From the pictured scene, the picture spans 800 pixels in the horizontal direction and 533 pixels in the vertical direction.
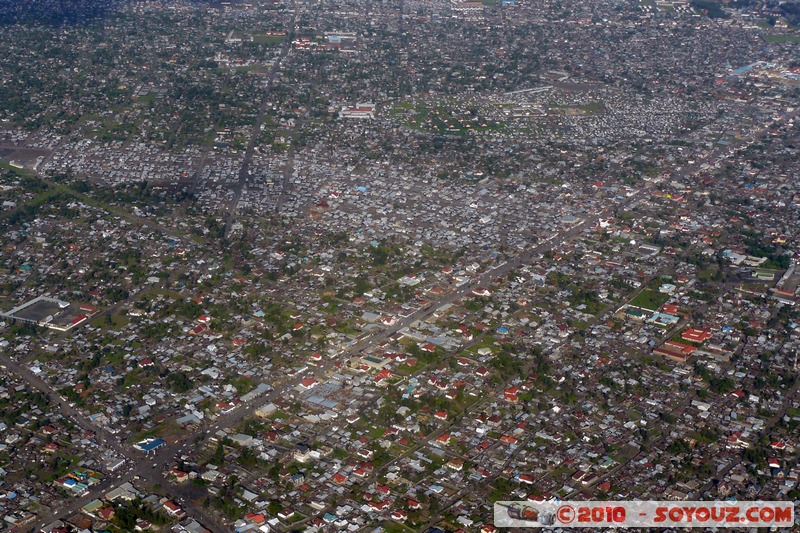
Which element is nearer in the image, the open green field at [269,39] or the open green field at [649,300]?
the open green field at [649,300]

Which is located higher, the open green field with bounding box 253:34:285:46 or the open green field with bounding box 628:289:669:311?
the open green field with bounding box 253:34:285:46

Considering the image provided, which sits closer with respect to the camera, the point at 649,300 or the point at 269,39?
the point at 649,300

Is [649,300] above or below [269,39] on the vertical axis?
below

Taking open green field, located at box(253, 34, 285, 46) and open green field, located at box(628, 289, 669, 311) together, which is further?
open green field, located at box(253, 34, 285, 46)

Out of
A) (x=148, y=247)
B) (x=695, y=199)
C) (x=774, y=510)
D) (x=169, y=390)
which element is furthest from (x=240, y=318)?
(x=695, y=199)

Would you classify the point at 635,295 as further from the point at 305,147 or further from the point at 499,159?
the point at 305,147

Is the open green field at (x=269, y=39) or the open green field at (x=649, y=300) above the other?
the open green field at (x=269, y=39)

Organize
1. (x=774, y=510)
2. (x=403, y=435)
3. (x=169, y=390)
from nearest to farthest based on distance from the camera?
(x=774, y=510) → (x=403, y=435) → (x=169, y=390)

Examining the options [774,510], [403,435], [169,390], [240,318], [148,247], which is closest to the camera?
[774,510]
